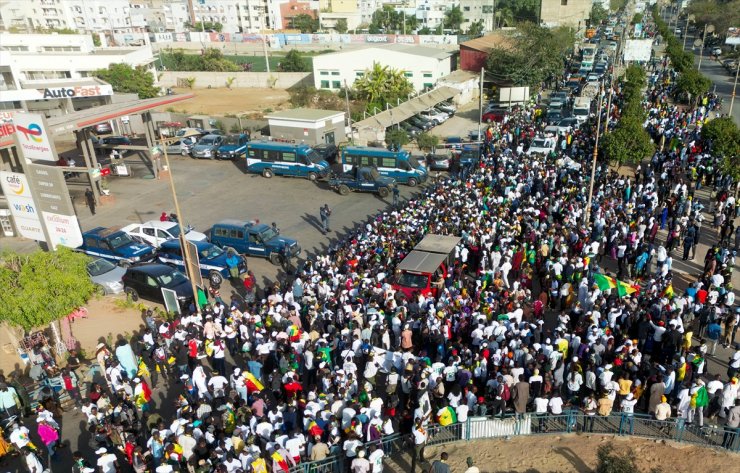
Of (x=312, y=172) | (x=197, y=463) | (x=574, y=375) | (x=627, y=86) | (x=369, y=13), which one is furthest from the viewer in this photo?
(x=369, y=13)

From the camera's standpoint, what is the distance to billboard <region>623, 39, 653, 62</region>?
54.3 meters

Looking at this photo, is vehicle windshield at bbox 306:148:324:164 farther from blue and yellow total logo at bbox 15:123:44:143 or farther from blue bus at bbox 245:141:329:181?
blue and yellow total logo at bbox 15:123:44:143

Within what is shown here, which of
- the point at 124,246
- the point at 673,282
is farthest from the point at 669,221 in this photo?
the point at 124,246

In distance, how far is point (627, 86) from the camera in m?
37.1

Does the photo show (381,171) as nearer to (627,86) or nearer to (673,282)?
(673,282)

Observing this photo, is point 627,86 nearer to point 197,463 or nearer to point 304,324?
point 304,324

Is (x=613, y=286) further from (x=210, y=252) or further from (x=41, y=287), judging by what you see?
(x=41, y=287)

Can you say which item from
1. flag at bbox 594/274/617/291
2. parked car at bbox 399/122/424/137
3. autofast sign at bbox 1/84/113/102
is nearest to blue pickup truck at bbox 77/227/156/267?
flag at bbox 594/274/617/291

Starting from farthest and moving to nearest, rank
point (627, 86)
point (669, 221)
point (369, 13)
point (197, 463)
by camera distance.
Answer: point (369, 13), point (627, 86), point (669, 221), point (197, 463)

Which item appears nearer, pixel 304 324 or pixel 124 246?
pixel 304 324

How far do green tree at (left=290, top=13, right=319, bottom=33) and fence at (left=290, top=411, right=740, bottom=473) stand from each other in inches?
5017

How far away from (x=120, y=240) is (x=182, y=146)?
16.0 metres

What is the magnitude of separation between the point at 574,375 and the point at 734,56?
65.1 metres

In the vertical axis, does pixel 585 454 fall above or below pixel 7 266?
below
